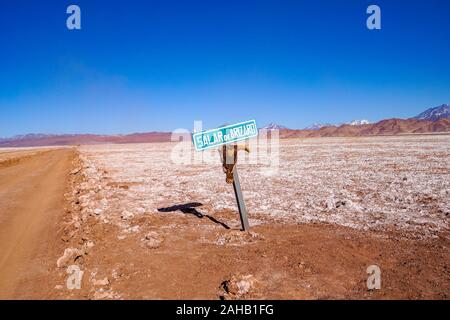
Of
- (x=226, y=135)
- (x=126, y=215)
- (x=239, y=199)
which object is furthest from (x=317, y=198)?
(x=126, y=215)

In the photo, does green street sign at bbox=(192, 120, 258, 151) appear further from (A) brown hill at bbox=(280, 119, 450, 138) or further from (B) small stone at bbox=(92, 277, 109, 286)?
(A) brown hill at bbox=(280, 119, 450, 138)

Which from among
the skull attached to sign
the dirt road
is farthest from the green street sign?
the dirt road

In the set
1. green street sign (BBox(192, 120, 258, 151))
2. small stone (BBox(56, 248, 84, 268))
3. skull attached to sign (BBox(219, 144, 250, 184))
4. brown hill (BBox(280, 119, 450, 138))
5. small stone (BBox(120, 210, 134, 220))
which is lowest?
small stone (BBox(56, 248, 84, 268))

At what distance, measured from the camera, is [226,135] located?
21.6 feet

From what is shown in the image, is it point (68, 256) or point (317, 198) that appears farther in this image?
point (317, 198)

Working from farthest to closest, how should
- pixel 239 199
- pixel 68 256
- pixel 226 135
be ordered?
pixel 239 199
pixel 226 135
pixel 68 256

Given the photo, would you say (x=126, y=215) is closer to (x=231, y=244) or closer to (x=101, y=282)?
(x=231, y=244)

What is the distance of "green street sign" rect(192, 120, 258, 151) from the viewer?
21.3ft

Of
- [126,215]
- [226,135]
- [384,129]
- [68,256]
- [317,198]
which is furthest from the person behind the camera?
[384,129]

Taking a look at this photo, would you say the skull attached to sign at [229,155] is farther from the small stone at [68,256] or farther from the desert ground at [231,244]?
the small stone at [68,256]

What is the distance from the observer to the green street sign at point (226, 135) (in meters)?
6.48

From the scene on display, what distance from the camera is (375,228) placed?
7.88 m

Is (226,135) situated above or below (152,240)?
above

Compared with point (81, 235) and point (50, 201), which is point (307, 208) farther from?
point (50, 201)
